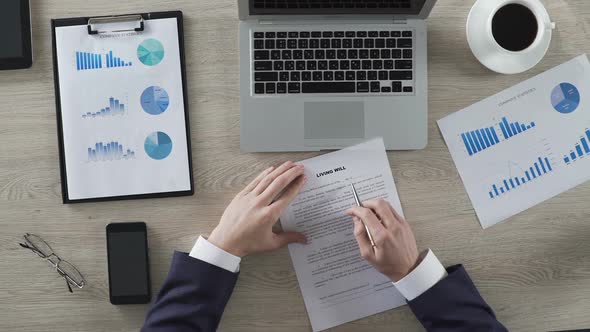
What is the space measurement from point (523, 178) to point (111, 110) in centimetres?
78

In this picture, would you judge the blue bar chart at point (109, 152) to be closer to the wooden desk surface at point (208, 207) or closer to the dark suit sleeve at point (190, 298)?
the wooden desk surface at point (208, 207)

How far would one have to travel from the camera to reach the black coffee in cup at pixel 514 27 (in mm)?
990

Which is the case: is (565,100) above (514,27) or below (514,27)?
below

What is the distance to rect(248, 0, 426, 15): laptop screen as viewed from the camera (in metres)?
0.99

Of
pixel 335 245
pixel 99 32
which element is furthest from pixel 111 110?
pixel 335 245

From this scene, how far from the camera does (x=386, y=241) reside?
0.98m

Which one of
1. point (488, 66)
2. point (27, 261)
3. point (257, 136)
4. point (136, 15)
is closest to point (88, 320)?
point (27, 261)

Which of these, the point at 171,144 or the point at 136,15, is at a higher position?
the point at 136,15

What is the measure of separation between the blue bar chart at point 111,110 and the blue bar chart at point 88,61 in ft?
0.23

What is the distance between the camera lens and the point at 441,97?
105 cm

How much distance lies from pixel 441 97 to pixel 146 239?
0.61 meters

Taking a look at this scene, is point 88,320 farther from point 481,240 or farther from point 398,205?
point 481,240

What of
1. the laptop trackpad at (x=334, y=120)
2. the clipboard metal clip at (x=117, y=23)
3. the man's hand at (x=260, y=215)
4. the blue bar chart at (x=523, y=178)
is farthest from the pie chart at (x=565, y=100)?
the clipboard metal clip at (x=117, y=23)

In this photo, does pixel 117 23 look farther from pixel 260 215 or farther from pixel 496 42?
pixel 496 42
